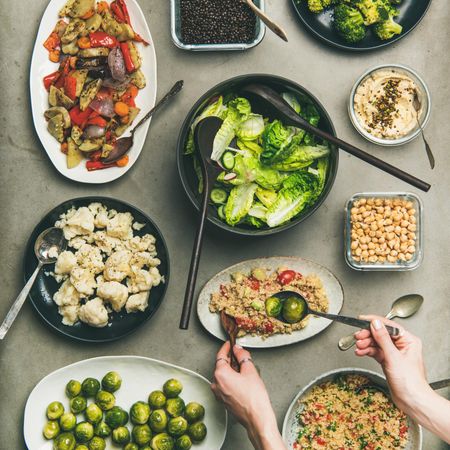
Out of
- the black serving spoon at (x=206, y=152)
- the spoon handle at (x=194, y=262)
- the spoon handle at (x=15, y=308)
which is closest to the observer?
the spoon handle at (x=194, y=262)

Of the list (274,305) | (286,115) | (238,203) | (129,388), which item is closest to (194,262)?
(238,203)

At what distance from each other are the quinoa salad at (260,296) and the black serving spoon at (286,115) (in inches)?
29.2

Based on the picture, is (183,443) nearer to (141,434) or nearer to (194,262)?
(141,434)

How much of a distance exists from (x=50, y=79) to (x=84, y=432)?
1.72 meters

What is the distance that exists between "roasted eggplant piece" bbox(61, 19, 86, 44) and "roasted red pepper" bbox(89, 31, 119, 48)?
5cm

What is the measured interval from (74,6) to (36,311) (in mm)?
1477

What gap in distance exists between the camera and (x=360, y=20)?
9.70 feet

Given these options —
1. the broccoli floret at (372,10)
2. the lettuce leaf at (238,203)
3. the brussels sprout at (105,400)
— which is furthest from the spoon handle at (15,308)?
the broccoli floret at (372,10)

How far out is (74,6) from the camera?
9.66 ft

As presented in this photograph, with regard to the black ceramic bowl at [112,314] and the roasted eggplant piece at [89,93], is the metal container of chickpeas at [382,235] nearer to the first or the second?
the black ceramic bowl at [112,314]

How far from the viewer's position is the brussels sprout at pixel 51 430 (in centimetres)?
303

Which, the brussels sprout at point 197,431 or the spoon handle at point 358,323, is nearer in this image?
the spoon handle at point 358,323

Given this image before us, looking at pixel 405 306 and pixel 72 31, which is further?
pixel 405 306

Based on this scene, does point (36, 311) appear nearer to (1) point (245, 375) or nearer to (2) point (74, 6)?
(1) point (245, 375)
